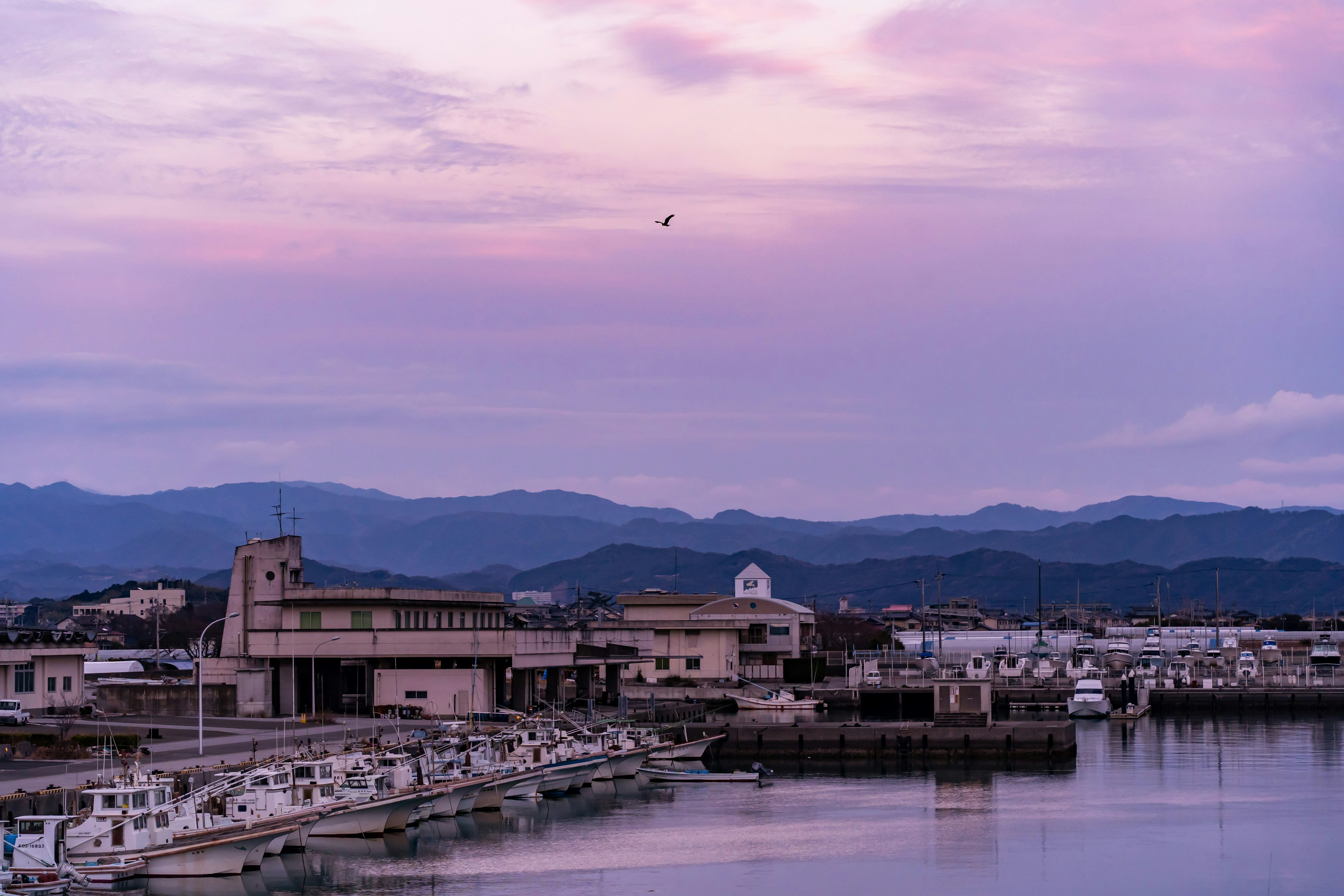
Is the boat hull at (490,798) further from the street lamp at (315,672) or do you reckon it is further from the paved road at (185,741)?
the street lamp at (315,672)

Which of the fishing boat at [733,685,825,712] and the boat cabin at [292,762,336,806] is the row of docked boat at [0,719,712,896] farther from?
the fishing boat at [733,685,825,712]

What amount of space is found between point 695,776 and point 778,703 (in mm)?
33725

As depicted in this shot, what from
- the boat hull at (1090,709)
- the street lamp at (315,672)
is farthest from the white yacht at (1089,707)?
the street lamp at (315,672)

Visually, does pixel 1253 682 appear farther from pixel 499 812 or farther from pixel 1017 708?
pixel 499 812

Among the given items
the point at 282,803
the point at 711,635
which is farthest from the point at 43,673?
the point at 711,635

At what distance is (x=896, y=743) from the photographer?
84.4m

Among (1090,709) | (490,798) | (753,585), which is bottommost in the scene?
(1090,709)

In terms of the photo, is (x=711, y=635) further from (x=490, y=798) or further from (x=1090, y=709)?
(x=490, y=798)

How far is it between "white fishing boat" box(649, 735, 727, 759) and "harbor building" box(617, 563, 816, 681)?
31.3 metres

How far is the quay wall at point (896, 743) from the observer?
82.2 metres

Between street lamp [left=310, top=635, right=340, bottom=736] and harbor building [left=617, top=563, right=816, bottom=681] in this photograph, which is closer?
street lamp [left=310, top=635, right=340, bottom=736]

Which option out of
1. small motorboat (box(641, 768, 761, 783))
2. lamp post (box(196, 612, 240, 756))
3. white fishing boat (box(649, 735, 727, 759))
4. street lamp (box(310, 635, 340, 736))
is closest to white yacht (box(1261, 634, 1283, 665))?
white fishing boat (box(649, 735, 727, 759))

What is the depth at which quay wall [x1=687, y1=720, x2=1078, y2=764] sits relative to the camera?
8225 centimetres

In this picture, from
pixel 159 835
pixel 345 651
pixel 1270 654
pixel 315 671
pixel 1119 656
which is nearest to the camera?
pixel 159 835
